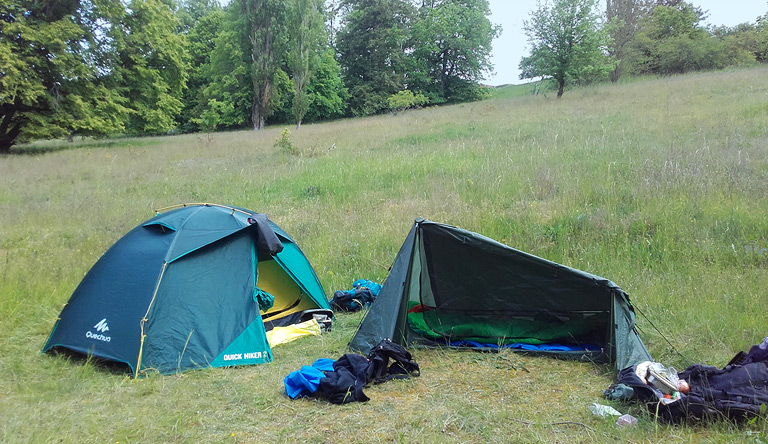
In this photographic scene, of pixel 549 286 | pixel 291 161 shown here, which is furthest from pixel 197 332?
pixel 291 161

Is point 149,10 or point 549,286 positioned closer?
point 549,286

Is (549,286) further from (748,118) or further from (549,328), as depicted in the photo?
(748,118)

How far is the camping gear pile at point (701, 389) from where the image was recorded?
10.4 feet

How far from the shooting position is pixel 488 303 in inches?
203

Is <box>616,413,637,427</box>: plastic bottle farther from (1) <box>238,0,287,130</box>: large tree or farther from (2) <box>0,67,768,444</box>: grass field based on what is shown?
(1) <box>238,0,287,130</box>: large tree

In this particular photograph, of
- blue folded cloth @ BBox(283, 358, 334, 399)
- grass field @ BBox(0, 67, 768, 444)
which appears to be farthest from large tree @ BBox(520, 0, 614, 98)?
blue folded cloth @ BBox(283, 358, 334, 399)

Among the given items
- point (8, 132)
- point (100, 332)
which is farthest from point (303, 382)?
point (8, 132)

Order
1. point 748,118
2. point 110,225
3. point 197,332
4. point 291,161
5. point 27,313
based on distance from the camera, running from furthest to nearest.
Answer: point 291,161
point 748,118
point 110,225
point 27,313
point 197,332

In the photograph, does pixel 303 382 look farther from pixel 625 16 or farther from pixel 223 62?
pixel 625 16

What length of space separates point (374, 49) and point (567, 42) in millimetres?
23750

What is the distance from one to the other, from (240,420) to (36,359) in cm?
246

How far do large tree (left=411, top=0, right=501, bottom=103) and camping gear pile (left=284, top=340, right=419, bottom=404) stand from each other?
42685mm

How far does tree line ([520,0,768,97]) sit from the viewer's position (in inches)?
886

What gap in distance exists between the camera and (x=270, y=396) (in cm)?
392
